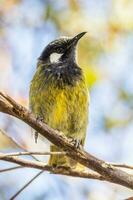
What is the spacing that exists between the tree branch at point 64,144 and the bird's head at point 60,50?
2152mm

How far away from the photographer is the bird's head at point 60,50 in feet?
14.8

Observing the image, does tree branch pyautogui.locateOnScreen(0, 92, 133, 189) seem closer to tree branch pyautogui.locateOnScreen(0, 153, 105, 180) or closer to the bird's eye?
tree branch pyautogui.locateOnScreen(0, 153, 105, 180)

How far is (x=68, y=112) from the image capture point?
399 centimetres

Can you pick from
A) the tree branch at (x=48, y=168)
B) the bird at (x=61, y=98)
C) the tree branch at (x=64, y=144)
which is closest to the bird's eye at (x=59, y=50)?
the bird at (x=61, y=98)

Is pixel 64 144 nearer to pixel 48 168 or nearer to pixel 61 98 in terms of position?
pixel 48 168

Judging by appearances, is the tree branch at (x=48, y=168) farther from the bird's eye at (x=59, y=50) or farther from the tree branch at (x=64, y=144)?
the bird's eye at (x=59, y=50)

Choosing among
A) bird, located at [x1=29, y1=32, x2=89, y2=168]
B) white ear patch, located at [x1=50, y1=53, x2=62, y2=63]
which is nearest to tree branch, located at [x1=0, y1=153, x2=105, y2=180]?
bird, located at [x1=29, y1=32, x2=89, y2=168]

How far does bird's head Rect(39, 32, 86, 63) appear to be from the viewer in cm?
450

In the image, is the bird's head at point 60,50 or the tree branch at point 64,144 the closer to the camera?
the tree branch at point 64,144

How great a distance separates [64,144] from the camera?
2.37m

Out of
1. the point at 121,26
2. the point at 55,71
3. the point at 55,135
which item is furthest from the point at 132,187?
the point at 121,26

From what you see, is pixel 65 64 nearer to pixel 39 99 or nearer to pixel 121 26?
pixel 39 99

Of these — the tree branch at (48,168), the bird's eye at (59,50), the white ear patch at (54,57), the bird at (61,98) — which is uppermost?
the bird's eye at (59,50)

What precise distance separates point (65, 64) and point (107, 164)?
223 centimetres
